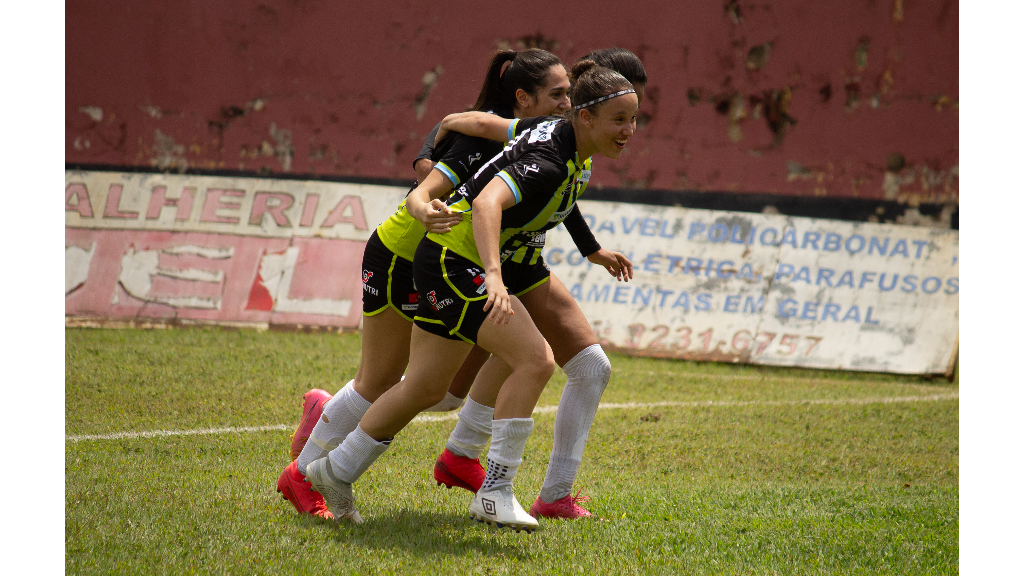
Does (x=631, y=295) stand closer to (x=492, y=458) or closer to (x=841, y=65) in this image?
(x=841, y=65)

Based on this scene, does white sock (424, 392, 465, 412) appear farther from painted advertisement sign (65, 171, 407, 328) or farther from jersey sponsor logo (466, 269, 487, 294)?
painted advertisement sign (65, 171, 407, 328)

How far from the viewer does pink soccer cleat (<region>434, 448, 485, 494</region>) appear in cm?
438

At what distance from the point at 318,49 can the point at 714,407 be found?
8640mm

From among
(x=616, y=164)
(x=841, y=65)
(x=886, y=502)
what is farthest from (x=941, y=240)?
(x=886, y=502)

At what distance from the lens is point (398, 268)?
13.9 feet

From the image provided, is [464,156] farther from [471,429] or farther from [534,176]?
[471,429]

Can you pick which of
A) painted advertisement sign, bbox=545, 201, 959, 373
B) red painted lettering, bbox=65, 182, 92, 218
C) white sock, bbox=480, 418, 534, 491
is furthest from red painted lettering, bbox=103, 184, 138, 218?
white sock, bbox=480, 418, 534, 491

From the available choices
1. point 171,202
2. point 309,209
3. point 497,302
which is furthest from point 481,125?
point 171,202

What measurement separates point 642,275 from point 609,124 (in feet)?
24.2

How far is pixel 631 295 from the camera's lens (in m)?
10.9

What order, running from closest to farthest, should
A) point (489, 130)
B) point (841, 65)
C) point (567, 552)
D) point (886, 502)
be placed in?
point (567, 552), point (489, 130), point (886, 502), point (841, 65)

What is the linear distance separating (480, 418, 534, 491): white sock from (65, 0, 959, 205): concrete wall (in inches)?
378

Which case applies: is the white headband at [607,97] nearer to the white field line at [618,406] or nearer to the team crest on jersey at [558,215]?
the team crest on jersey at [558,215]

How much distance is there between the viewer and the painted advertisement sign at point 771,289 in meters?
10.6
